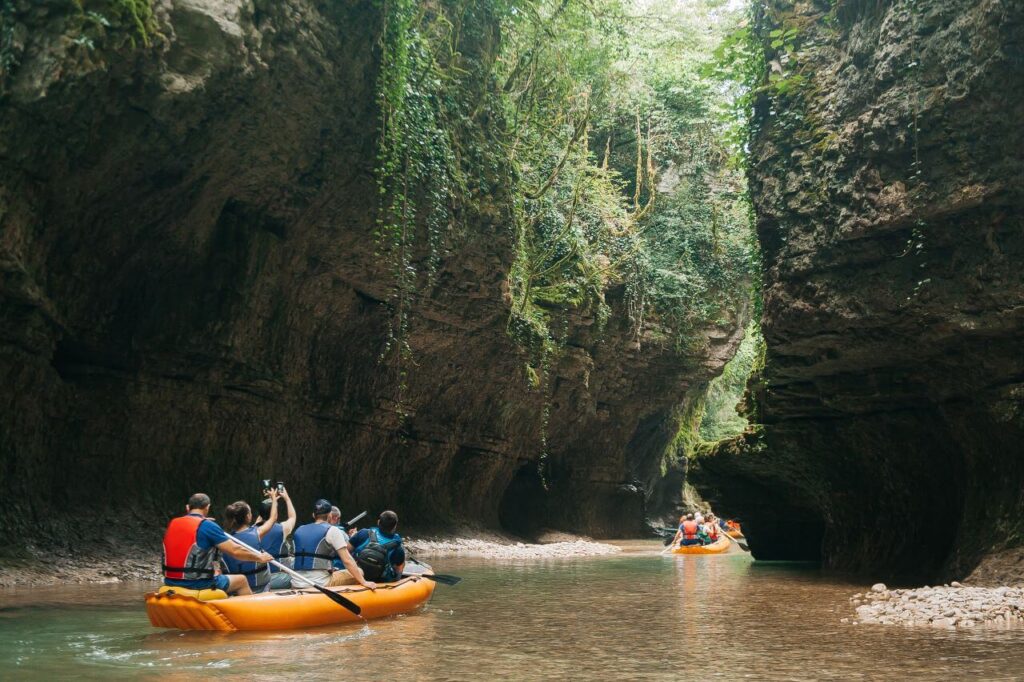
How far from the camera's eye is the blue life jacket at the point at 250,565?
871 centimetres

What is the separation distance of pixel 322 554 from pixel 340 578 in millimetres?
330

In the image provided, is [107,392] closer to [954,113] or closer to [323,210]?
[323,210]

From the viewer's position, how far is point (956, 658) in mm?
6848

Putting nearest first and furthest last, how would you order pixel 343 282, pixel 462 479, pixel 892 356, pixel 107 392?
pixel 892 356 < pixel 107 392 < pixel 343 282 < pixel 462 479

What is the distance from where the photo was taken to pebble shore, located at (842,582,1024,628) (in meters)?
8.60

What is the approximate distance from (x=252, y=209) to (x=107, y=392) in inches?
141

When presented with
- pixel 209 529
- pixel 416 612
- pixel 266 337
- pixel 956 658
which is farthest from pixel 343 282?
pixel 956 658

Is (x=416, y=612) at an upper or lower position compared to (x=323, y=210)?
lower

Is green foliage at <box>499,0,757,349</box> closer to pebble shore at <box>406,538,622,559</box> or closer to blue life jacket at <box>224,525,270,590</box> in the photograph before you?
pebble shore at <box>406,538,622,559</box>

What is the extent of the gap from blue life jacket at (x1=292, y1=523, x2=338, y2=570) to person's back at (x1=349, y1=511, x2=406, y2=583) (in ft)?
2.04

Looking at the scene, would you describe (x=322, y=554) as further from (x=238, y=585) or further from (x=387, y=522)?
(x=238, y=585)

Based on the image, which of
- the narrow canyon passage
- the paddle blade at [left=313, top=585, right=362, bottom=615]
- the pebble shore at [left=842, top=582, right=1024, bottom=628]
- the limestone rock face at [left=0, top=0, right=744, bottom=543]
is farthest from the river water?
the limestone rock face at [left=0, top=0, right=744, bottom=543]

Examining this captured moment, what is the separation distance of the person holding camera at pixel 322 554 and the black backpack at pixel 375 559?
1.23ft

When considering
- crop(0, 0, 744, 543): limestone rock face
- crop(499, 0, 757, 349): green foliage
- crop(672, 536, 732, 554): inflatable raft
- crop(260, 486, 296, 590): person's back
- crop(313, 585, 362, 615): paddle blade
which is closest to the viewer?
crop(313, 585, 362, 615): paddle blade
